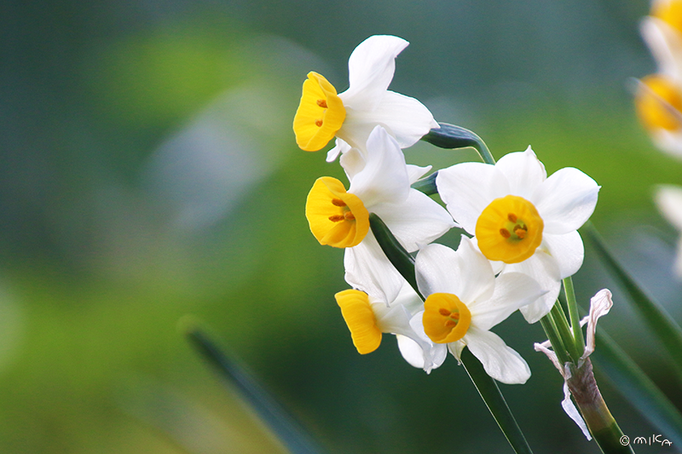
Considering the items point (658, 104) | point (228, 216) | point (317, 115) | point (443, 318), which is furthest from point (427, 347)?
point (228, 216)

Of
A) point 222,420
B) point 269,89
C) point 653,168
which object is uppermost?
point 269,89

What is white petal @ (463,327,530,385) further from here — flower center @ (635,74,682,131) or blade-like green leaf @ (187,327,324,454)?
flower center @ (635,74,682,131)

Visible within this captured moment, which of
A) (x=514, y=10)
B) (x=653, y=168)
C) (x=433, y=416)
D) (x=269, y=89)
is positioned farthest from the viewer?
(x=514, y=10)

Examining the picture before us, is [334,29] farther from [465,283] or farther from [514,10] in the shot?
[465,283]

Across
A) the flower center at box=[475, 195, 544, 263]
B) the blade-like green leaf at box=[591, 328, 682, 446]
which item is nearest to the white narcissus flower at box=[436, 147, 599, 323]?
the flower center at box=[475, 195, 544, 263]

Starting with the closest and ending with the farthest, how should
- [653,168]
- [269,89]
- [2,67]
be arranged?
[653,168] → [269,89] → [2,67]

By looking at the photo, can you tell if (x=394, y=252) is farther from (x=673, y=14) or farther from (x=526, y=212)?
(x=673, y=14)

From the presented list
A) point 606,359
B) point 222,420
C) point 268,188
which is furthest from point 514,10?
point 606,359
